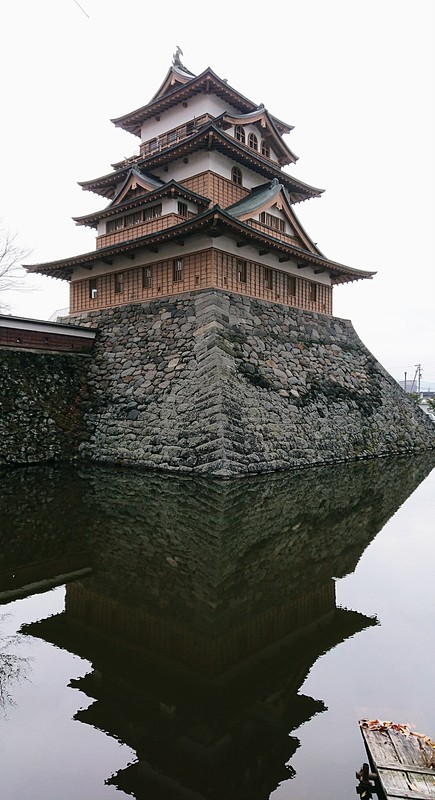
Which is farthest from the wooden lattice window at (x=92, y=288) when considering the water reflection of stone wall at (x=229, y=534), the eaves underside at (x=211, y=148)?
the water reflection of stone wall at (x=229, y=534)

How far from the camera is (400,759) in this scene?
301 centimetres

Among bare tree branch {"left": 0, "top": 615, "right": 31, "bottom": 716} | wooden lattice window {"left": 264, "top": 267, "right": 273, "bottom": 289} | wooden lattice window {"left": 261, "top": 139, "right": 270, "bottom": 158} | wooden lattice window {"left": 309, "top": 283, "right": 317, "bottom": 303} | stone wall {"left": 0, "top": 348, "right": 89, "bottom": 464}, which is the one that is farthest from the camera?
wooden lattice window {"left": 261, "top": 139, "right": 270, "bottom": 158}

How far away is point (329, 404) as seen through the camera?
17.7 meters

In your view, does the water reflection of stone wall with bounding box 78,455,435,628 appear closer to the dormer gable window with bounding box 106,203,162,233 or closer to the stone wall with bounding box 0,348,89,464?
the stone wall with bounding box 0,348,89,464

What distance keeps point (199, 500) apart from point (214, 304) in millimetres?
7496

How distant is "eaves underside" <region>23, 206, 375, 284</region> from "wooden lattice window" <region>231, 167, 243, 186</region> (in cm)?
391

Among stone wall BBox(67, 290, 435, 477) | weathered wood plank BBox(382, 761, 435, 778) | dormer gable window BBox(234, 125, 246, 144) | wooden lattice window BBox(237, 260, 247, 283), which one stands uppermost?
dormer gable window BBox(234, 125, 246, 144)

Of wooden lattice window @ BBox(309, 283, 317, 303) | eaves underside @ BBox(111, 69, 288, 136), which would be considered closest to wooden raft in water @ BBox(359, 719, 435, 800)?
wooden lattice window @ BBox(309, 283, 317, 303)

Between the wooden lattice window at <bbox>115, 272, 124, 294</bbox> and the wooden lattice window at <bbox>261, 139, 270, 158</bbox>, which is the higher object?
the wooden lattice window at <bbox>261, 139, 270, 158</bbox>

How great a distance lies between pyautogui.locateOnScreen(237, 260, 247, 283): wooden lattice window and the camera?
1734cm

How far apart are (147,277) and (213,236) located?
3.33m

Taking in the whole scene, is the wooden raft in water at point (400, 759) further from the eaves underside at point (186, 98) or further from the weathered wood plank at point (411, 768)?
the eaves underside at point (186, 98)

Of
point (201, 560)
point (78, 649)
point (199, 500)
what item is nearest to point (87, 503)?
point (199, 500)

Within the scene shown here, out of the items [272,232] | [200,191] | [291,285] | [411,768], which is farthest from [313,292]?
[411,768]
